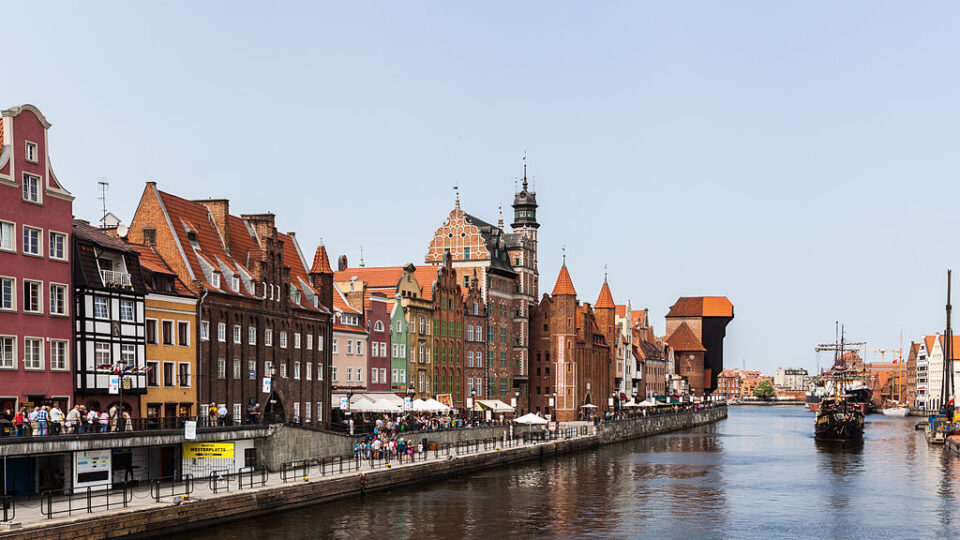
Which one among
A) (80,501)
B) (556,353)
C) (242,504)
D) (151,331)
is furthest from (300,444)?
(556,353)

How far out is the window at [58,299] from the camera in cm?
5682

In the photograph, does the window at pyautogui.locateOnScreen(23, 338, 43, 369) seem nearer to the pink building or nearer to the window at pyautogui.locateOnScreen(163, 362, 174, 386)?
the pink building

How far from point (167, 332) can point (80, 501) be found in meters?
18.7

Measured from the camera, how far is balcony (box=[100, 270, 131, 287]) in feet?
198

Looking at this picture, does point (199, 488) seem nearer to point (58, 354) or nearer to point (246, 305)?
point (58, 354)

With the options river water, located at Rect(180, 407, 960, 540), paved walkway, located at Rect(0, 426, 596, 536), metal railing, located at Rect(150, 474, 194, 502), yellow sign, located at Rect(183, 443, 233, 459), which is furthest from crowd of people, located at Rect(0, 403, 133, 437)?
river water, located at Rect(180, 407, 960, 540)

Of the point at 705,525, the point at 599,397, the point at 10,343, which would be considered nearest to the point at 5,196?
the point at 10,343

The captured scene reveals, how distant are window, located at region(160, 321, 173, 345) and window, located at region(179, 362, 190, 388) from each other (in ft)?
6.21

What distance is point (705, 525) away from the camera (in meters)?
58.8

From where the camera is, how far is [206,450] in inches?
2436

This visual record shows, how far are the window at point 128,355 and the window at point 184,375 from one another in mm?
5554

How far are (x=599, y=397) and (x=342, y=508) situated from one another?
358 feet

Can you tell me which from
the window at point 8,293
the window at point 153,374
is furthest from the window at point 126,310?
the window at point 8,293

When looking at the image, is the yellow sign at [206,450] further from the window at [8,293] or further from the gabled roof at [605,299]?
the gabled roof at [605,299]
